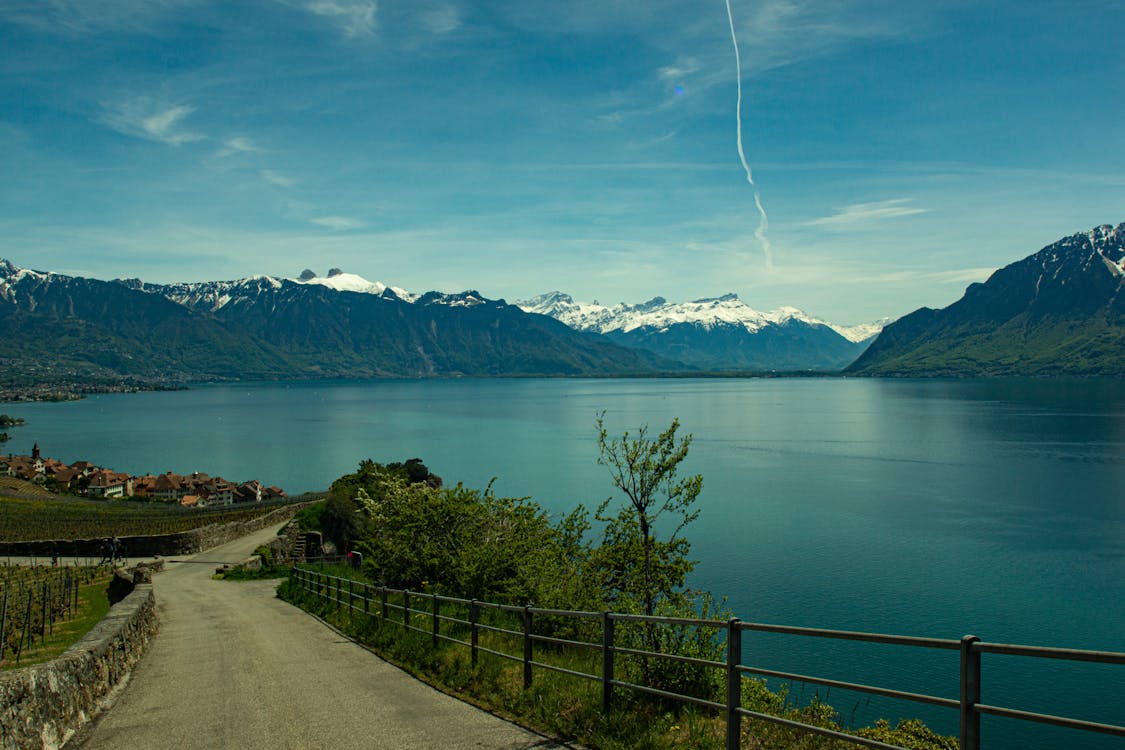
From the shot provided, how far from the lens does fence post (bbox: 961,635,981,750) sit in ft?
18.5

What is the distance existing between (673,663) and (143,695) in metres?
8.92

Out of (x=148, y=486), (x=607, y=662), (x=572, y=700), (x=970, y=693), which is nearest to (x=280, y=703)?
(x=572, y=700)

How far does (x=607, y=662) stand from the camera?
32.8 ft

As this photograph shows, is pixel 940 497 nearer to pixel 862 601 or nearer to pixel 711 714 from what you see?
pixel 862 601

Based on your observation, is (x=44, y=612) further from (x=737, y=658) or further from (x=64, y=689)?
(x=737, y=658)

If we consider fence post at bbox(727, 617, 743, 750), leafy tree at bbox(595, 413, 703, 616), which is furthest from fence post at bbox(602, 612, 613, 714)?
leafy tree at bbox(595, 413, 703, 616)

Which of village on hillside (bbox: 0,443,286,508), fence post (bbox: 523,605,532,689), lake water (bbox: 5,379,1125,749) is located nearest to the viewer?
fence post (bbox: 523,605,532,689)

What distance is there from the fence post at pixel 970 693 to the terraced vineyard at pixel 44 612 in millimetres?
17944

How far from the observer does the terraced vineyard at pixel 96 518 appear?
60.5 meters

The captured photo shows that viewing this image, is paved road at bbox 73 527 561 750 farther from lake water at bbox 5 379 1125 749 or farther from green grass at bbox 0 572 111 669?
lake water at bbox 5 379 1125 749

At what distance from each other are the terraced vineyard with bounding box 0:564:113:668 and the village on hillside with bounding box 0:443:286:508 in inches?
2181

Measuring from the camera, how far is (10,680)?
923 centimetres

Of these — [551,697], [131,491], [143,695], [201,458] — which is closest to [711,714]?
[551,697]

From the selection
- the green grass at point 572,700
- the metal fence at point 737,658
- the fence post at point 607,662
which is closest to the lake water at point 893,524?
the green grass at point 572,700
